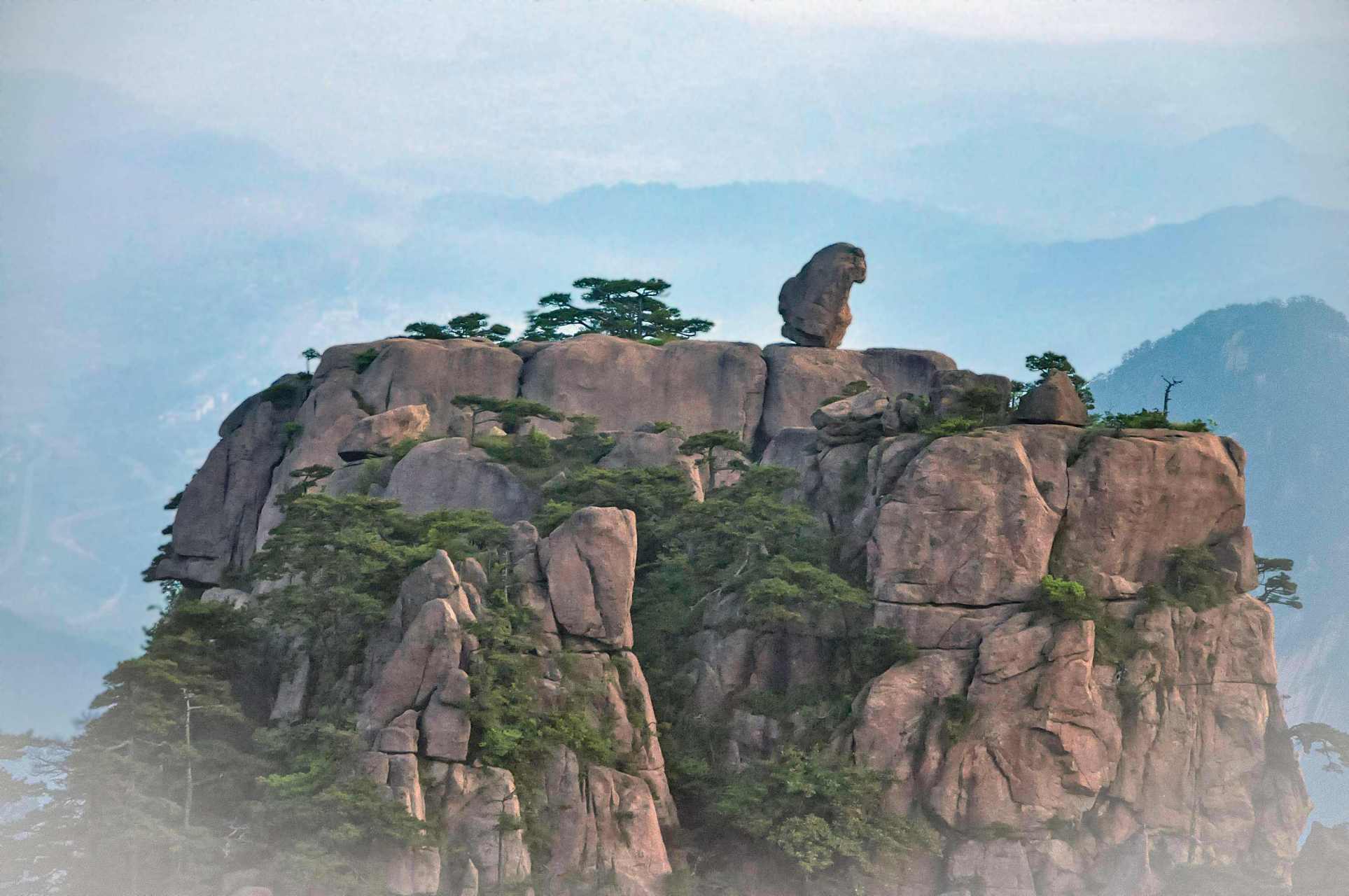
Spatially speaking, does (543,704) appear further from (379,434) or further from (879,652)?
(379,434)

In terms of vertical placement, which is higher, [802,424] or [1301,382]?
[1301,382]

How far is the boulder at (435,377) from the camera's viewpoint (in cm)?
4588

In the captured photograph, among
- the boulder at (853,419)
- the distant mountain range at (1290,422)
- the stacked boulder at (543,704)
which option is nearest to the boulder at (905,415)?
the boulder at (853,419)

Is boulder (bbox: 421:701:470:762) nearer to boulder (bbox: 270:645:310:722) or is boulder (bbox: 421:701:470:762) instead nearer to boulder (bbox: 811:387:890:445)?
boulder (bbox: 270:645:310:722)

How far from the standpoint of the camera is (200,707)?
29.5 meters

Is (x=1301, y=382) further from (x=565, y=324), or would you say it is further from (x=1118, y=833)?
(x=1118, y=833)

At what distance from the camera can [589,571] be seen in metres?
31.9

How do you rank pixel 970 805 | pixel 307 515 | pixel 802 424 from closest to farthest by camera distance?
pixel 970 805 < pixel 307 515 < pixel 802 424

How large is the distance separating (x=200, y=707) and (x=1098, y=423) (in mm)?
20829

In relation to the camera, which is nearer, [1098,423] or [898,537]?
[898,537]

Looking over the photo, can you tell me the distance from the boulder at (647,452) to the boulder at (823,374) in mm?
6346

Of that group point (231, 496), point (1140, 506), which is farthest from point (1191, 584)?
point (231, 496)

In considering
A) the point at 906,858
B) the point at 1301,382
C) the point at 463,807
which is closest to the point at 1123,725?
the point at 906,858

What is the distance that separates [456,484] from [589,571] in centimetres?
852
